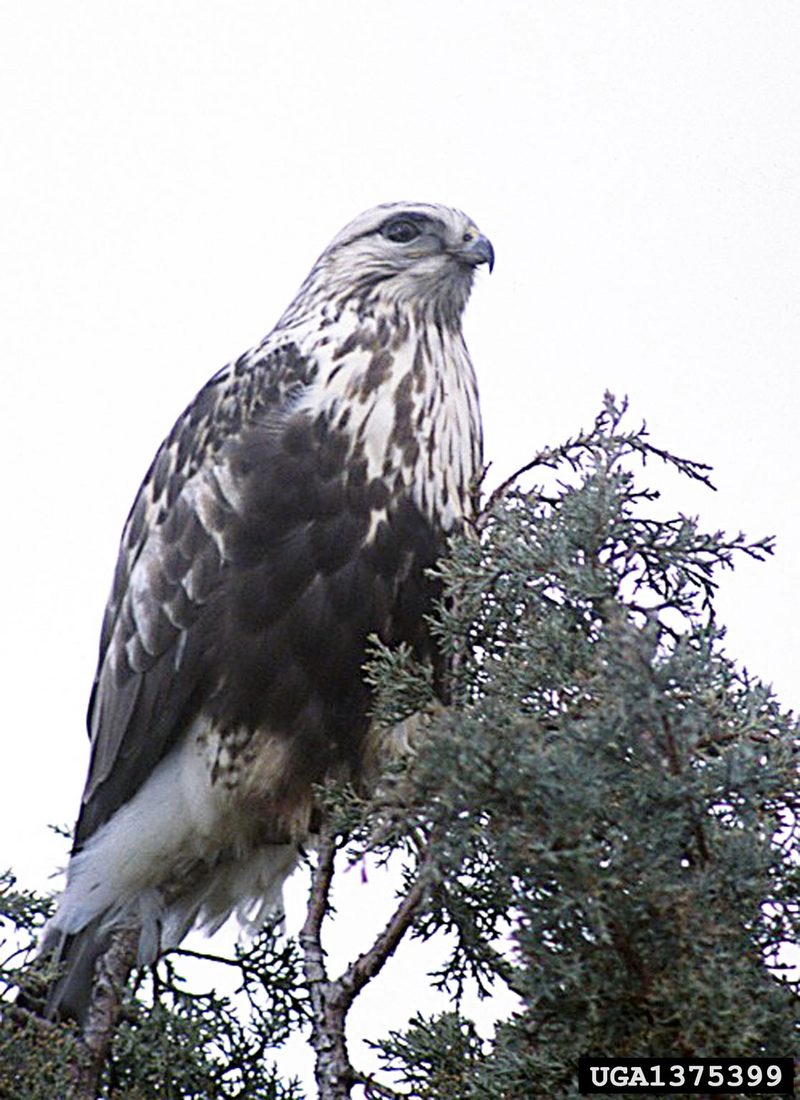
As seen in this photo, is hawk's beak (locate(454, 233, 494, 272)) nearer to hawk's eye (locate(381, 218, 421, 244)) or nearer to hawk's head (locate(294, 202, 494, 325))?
hawk's head (locate(294, 202, 494, 325))

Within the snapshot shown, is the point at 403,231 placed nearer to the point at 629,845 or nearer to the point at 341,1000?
the point at 341,1000

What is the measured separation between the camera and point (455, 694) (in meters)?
3.27

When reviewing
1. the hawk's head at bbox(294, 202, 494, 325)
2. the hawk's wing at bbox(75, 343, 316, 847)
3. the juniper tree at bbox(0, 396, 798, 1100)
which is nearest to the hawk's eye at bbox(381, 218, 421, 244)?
the hawk's head at bbox(294, 202, 494, 325)

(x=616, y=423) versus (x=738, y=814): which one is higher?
(x=616, y=423)

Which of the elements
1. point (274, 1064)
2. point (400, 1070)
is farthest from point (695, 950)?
point (274, 1064)

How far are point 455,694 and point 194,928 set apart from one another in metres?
1.62

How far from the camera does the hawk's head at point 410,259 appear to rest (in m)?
4.71

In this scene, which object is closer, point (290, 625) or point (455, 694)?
point (455, 694)

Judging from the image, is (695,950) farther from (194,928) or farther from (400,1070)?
(194,928)

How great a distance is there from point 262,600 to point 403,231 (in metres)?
1.41

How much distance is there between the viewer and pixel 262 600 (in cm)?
405

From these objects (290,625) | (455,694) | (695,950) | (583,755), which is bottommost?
(695,950)

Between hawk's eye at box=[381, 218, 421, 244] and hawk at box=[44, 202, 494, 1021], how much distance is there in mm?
198

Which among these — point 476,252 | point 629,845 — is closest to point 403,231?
point 476,252
